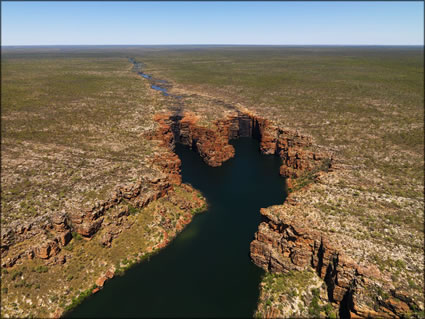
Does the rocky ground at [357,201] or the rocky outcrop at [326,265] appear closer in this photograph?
the rocky outcrop at [326,265]

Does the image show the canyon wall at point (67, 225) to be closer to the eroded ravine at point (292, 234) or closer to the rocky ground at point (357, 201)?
the eroded ravine at point (292, 234)

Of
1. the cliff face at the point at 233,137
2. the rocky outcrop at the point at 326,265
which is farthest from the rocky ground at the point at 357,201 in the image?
the cliff face at the point at 233,137

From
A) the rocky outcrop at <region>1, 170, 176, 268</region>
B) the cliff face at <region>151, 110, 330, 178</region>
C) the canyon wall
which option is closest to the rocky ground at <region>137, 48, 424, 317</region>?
the cliff face at <region>151, 110, 330, 178</region>

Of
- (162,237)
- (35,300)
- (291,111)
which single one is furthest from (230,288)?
(291,111)

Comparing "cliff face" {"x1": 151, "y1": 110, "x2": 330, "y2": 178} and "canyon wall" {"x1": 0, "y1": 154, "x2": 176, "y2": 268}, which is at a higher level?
"cliff face" {"x1": 151, "y1": 110, "x2": 330, "y2": 178}

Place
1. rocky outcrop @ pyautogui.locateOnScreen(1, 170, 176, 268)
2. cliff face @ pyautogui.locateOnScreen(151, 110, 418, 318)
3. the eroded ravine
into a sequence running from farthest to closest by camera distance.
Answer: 1. rocky outcrop @ pyautogui.locateOnScreen(1, 170, 176, 268)
2. the eroded ravine
3. cliff face @ pyautogui.locateOnScreen(151, 110, 418, 318)

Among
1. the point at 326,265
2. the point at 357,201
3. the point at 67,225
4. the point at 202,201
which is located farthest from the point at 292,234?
the point at 67,225

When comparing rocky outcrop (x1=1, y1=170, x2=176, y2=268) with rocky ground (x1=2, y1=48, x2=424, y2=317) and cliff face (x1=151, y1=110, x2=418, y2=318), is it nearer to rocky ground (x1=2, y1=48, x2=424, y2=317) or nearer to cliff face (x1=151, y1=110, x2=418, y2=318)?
rocky ground (x1=2, y1=48, x2=424, y2=317)
